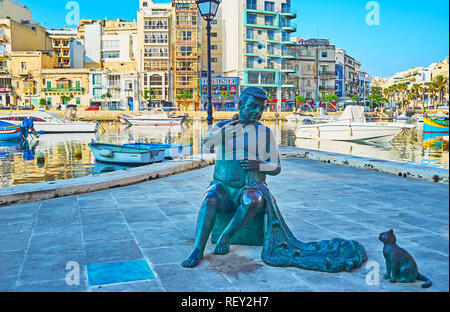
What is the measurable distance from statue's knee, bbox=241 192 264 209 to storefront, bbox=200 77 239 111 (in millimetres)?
63289

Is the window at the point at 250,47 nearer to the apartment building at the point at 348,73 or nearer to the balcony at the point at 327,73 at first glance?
the balcony at the point at 327,73

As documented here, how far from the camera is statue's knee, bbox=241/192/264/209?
12.5ft

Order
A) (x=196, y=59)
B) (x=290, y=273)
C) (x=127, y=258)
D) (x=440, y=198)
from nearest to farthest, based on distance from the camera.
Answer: (x=290, y=273) → (x=127, y=258) → (x=440, y=198) → (x=196, y=59)

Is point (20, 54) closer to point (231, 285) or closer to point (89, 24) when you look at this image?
point (89, 24)

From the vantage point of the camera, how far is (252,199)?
3.81 metres

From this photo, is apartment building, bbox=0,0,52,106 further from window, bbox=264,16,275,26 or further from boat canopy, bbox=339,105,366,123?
boat canopy, bbox=339,105,366,123

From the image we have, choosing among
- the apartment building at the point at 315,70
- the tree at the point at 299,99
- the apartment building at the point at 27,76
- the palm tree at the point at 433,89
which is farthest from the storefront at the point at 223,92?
the palm tree at the point at 433,89

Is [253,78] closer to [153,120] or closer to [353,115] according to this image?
[153,120]

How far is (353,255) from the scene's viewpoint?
12.1 ft

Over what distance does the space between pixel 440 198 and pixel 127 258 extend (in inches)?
194

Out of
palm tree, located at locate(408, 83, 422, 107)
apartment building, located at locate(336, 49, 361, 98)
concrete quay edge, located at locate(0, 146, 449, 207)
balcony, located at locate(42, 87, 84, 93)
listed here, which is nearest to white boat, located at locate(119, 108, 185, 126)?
balcony, located at locate(42, 87, 84, 93)

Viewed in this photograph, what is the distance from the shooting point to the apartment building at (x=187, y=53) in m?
67.4
